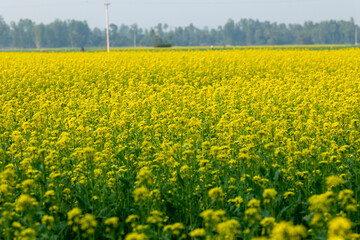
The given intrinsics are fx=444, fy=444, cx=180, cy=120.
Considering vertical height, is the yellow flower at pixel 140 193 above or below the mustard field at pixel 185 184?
above

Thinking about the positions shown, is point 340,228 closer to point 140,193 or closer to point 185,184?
point 140,193

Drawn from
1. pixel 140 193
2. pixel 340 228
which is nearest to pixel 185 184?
pixel 140 193

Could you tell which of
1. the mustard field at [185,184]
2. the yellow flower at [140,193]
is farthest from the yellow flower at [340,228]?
the yellow flower at [140,193]

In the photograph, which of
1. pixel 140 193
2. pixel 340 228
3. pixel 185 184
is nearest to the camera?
pixel 340 228

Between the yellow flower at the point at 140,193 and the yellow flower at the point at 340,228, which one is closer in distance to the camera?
the yellow flower at the point at 340,228

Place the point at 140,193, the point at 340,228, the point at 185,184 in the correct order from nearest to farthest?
the point at 340,228, the point at 140,193, the point at 185,184

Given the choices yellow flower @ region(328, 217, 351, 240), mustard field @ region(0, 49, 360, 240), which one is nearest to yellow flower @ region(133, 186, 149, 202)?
mustard field @ region(0, 49, 360, 240)

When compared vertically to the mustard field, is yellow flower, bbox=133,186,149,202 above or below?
above

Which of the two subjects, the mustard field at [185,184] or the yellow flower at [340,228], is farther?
the mustard field at [185,184]

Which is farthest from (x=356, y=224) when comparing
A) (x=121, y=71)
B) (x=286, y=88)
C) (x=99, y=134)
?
(x=121, y=71)

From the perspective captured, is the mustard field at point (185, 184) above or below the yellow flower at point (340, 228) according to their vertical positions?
below

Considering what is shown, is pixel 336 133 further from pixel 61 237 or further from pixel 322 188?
pixel 61 237

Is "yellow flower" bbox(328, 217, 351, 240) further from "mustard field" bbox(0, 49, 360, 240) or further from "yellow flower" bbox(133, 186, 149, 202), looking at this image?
"yellow flower" bbox(133, 186, 149, 202)

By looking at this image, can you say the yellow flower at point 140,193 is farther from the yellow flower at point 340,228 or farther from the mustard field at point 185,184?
the yellow flower at point 340,228
